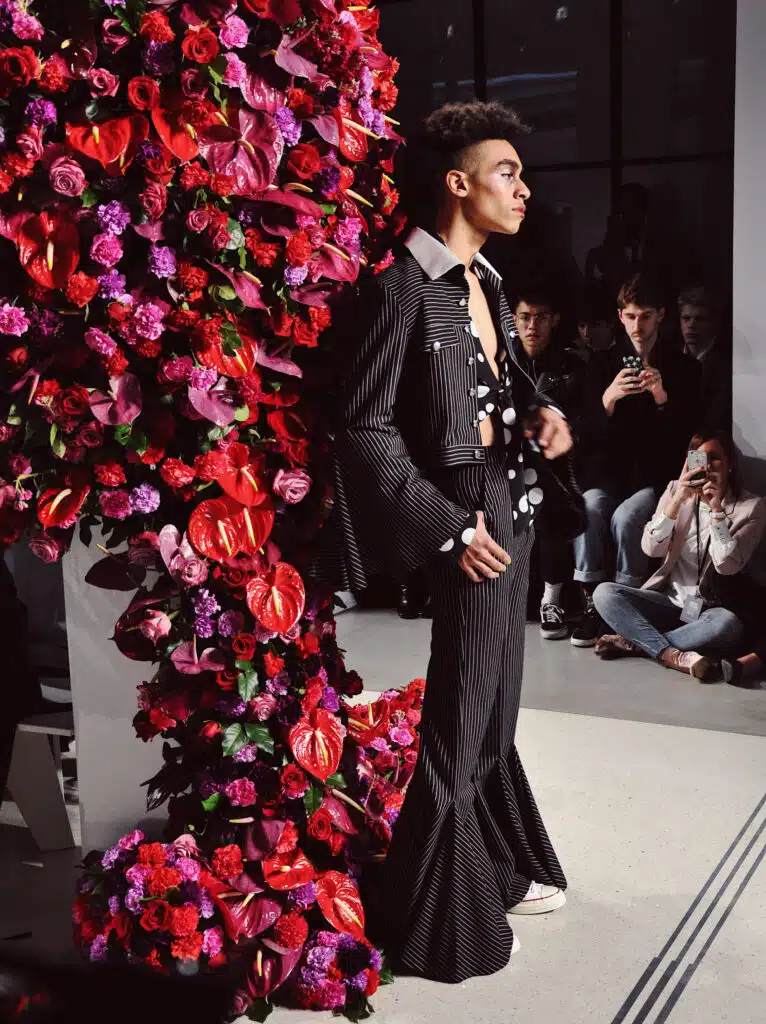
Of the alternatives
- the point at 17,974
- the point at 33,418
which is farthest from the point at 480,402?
the point at 17,974

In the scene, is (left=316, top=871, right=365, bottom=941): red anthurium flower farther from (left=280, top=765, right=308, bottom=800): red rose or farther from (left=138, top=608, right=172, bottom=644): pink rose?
(left=138, top=608, right=172, bottom=644): pink rose

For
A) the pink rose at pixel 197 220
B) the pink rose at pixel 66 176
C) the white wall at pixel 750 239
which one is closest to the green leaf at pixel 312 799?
the pink rose at pixel 197 220

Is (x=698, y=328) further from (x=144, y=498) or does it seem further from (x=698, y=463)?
(x=144, y=498)

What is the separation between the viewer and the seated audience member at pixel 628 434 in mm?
4668

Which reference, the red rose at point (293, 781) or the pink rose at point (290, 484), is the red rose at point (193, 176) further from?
the red rose at point (293, 781)

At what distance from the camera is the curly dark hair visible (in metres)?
2.15

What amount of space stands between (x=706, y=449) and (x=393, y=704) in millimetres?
2151

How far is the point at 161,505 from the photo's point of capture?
2096mm

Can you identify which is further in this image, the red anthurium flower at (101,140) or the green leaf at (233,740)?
the green leaf at (233,740)

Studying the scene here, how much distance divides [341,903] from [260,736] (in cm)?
37

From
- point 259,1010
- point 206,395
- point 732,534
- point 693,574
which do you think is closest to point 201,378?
point 206,395

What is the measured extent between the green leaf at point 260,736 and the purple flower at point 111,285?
2.71 feet

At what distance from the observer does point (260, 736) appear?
2.16m

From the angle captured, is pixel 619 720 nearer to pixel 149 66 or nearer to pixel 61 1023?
pixel 149 66
